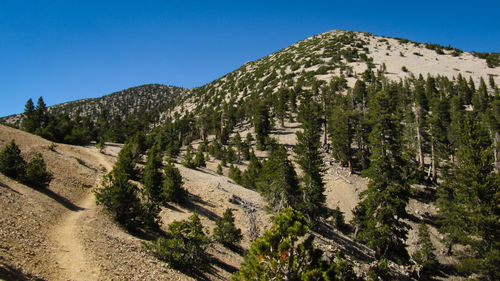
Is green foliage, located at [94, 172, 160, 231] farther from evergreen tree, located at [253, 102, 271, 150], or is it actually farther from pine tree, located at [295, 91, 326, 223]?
evergreen tree, located at [253, 102, 271, 150]

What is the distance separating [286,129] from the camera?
229 ft

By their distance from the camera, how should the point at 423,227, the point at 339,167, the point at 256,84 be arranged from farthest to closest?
the point at 256,84 < the point at 339,167 < the point at 423,227

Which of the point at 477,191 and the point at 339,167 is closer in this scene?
the point at 477,191

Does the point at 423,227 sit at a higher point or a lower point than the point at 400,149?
lower

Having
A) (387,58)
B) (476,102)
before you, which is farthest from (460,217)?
(387,58)

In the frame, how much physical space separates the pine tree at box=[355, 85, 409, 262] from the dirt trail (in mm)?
19466

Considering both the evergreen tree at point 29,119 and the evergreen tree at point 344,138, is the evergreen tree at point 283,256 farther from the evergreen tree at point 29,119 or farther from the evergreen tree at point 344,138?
the evergreen tree at point 29,119

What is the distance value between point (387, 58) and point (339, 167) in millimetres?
98756

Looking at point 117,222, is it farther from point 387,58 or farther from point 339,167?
point 387,58

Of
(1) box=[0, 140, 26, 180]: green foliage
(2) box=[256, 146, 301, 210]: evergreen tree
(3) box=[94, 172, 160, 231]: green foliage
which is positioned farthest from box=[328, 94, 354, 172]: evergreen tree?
(1) box=[0, 140, 26, 180]: green foliage

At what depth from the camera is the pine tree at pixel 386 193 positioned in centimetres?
2069

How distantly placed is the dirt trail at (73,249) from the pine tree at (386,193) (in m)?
19.5

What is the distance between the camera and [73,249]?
11.8 m

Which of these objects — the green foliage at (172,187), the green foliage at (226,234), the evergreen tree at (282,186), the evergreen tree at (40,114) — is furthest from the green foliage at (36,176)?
the evergreen tree at (40,114)
